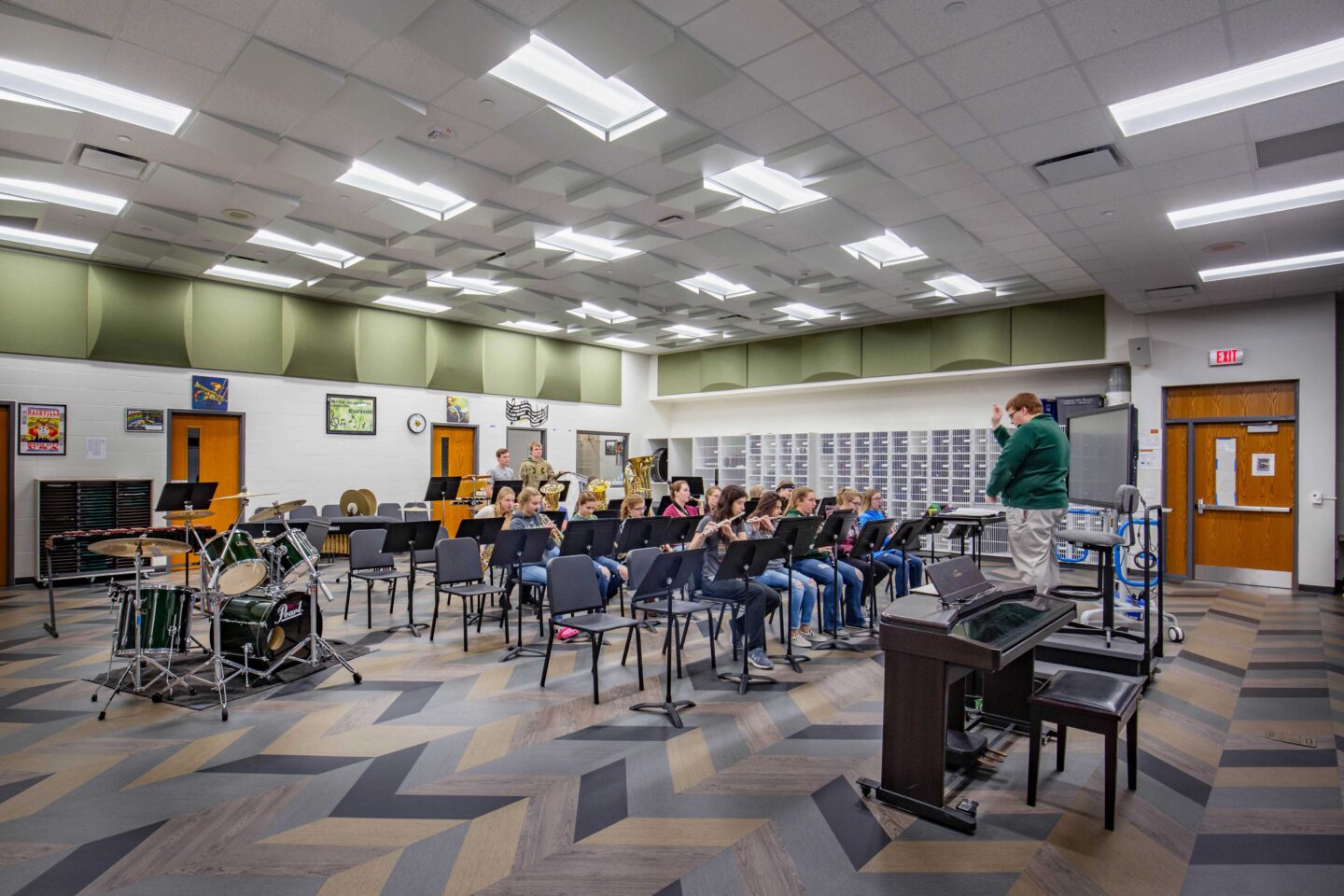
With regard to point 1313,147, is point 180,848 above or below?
below

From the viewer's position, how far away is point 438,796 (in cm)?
295

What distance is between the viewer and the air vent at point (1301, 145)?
4.35 meters

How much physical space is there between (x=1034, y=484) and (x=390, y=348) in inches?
357

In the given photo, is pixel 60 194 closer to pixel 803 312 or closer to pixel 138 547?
pixel 138 547

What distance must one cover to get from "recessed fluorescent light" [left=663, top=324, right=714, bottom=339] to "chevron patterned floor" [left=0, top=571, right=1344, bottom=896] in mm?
7435

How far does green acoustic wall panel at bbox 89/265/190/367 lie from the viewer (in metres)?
7.92

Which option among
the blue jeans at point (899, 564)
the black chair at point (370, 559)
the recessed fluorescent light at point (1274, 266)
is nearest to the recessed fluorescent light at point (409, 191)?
the black chair at point (370, 559)

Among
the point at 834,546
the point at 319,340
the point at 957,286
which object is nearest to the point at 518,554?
the point at 834,546

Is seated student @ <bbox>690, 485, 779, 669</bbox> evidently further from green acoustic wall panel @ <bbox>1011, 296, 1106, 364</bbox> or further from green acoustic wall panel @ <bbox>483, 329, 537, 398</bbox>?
green acoustic wall panel @ <bbox>483, 329, 537, 398</bbox>

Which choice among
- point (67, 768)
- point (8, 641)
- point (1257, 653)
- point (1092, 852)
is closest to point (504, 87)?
point (67, 768)

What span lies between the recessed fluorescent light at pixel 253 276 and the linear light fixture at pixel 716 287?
16.4 feet

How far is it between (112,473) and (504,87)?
730 cm

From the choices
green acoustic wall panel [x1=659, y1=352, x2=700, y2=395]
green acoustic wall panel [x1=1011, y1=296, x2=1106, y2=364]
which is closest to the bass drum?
green acoustic wall panel [x1=1011, y1=296, x2=1106, y2=364]

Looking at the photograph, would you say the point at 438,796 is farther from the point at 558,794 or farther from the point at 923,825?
the point at 923,825
